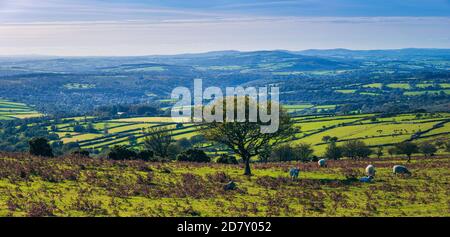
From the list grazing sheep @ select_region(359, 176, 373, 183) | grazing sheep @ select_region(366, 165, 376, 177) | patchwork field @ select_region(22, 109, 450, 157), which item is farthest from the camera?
patchwork field @ select_region(22, 109, 450, 157)

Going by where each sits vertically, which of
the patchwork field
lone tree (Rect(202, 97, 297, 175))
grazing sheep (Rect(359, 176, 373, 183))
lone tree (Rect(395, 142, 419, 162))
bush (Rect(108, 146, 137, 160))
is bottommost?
the patchwork field

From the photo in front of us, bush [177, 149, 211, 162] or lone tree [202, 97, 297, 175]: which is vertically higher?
lone tree [202, 97, 297, 175]

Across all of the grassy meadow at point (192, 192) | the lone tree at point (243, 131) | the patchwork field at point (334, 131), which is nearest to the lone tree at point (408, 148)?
the grassy meadow at point (192, 192)

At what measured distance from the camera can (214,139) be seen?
4738 cm

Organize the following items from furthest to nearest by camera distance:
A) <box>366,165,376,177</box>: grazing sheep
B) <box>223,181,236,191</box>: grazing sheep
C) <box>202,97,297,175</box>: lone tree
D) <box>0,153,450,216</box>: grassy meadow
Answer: <box>202,97,297,175</box>: lone tree
<box>366,165,376,177</box>: grazing sheep
<box>223,181,236,191</box>: grazing sheep
<box>0,153,450,216</box>: grassy meadow

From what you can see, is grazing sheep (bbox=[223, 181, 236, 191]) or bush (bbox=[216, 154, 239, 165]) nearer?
grazing sheep (bbox=[223, 181, 236, 191])

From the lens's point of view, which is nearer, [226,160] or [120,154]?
[120,154]

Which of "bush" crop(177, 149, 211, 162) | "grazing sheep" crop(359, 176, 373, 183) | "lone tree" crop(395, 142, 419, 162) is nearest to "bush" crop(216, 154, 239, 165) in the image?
"bush" crop(177, 149, 211, 162)

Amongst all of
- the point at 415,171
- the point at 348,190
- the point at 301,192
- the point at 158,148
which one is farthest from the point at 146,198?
the point at 158,148

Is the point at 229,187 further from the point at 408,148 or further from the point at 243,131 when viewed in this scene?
the point at 408,148

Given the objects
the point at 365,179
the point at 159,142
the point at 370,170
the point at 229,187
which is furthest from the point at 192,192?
the point at 159,142

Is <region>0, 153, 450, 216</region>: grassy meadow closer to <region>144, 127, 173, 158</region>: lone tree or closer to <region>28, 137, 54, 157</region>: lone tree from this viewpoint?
<region>28, 137, 54, 157</region>: lone tree

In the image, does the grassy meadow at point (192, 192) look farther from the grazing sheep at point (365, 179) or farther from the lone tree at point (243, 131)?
the lone tree at point (243, 131)

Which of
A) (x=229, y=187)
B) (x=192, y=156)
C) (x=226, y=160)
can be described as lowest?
(x=226, y=160)
